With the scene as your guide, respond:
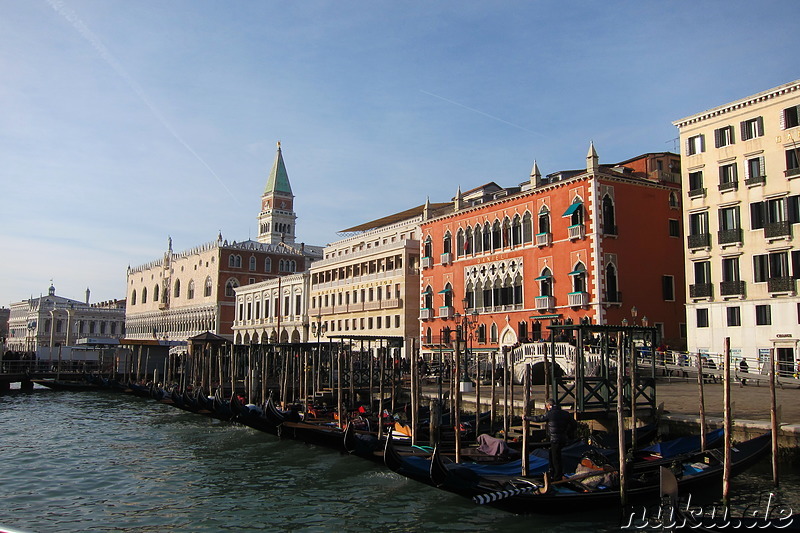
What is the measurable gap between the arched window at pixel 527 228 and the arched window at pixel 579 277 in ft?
10.8

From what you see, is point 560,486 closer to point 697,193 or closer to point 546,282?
point 697,193

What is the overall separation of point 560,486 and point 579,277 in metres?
19.9

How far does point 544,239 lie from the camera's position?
32719mm

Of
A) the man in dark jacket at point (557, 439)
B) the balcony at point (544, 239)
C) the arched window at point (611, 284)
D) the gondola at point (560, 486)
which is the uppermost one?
the balcony at point (544, 239)

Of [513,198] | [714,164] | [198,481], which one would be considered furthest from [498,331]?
[198,481]

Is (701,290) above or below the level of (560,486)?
above

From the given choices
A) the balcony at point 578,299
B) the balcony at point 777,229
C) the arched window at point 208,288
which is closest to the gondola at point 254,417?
the balcony at point 578,299

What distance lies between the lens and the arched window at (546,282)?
32406 mm

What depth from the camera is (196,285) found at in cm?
7356

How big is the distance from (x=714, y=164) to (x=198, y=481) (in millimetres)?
22178

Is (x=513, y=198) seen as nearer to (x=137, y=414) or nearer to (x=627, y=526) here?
(x=137, y=414)

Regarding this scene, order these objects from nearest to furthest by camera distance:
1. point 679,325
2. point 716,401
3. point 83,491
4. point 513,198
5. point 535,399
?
point 83,491, point 716,401, point 535,399, point 679,325, point 513,198

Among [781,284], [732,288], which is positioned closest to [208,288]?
[732,288]

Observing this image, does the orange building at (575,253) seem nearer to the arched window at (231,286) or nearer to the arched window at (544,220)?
the arched window at (544,220)
